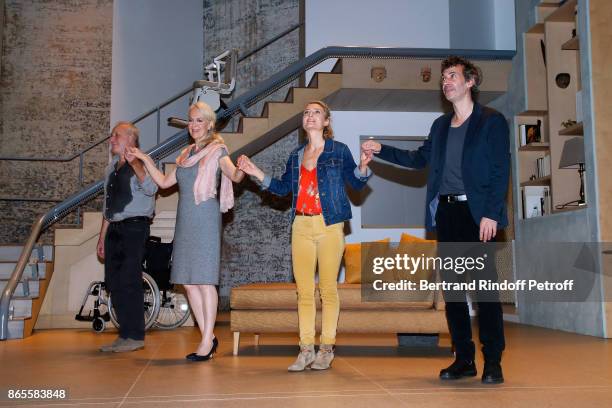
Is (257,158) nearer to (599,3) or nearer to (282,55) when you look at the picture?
(282,55)

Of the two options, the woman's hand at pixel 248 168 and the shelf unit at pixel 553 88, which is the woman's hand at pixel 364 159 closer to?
the woman's hand at pixel 248 168

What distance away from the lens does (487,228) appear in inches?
107

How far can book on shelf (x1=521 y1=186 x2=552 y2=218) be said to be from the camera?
6504mm

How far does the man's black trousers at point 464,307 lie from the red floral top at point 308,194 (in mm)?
663

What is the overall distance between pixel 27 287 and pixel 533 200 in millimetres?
5209

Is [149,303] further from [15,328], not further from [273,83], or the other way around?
[273,83]

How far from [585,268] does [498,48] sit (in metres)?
3.34

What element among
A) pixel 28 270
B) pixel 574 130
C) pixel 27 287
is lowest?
pixel 27 287

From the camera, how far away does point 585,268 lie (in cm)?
552

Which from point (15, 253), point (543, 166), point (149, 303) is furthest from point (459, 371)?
point (15, 253)

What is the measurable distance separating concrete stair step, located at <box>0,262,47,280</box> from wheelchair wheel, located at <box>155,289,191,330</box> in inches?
47.8

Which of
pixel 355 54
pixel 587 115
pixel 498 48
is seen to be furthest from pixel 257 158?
pixel 587 115

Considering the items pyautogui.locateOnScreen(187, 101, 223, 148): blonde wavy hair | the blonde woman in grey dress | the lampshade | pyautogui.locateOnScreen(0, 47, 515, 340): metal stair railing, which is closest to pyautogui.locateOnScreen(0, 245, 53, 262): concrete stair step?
pyautogui.locateOnScreen(0, 47, 515, 340): metal stair railing

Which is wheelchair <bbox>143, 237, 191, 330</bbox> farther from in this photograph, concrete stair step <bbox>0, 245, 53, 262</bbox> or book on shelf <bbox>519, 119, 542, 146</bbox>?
book on shelf <bbox>519, 119, 542, 146</bbox>
